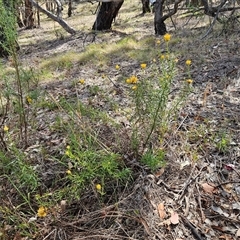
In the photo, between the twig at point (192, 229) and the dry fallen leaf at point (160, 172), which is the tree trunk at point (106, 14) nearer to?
the dry fallen leaf at point (160, 172)

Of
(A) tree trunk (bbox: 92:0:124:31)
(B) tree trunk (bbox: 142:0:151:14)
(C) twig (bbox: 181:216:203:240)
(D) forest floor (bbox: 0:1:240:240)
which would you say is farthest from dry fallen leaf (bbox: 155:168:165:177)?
(B) tree trunk (bbox: 142:0:151:14)

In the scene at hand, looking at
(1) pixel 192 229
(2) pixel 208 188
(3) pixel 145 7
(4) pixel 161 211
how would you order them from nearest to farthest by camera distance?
(1) pixel 192 229 < (4) pixel 161 211 < (2) pixel 208 188 < (3) pixel 145 7

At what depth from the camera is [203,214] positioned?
2.22 m

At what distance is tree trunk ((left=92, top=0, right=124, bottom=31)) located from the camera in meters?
7.55

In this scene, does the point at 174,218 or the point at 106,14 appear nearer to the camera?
the point at 174,218

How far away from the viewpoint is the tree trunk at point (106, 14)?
755 cm

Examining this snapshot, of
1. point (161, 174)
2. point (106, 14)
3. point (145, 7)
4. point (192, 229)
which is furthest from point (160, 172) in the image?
point (145, 7)

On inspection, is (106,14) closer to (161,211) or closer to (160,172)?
(160,172)

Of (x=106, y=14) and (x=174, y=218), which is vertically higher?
(x=106, y=14)

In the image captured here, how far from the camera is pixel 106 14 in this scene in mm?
7684

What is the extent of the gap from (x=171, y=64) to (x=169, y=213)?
3.58 feet

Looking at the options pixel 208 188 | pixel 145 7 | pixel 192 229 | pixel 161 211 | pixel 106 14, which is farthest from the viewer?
pixel 145 7

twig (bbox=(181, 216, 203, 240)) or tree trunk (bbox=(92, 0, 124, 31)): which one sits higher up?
tree trunk (bbox=(92, 0, 124, 31))

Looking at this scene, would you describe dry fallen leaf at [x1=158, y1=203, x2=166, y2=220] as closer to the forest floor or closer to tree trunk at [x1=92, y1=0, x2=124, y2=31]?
the forest floor
